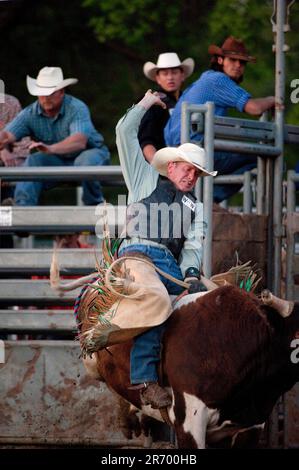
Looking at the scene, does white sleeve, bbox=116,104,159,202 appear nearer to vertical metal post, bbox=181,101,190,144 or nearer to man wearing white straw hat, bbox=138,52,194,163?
vertical metal post, bbox=181,101,190,144

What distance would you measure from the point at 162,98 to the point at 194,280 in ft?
5.38

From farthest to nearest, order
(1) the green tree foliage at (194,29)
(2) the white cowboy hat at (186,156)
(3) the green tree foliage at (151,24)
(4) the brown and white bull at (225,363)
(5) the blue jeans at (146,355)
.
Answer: (3) the green tree foliage at (151,24) < (1) the green tree foliage at (194,29) < (2) the white cowboy hat at (186,156) < (5) the blue jeans at (146,355) < (4) the brown and white bull at (225,363)

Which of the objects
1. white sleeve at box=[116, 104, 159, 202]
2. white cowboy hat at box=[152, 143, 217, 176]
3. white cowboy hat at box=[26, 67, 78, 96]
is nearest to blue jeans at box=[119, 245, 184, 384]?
white sleeve at box=[116, 104, 159, 202]

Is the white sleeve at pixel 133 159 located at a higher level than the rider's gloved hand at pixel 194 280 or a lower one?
higher

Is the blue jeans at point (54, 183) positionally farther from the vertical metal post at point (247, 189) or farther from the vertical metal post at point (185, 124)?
the vertical metal post at point (185, 124)

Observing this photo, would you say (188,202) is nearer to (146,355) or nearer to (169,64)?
(146,355)

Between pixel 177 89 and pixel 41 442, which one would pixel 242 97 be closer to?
pixel 177 89

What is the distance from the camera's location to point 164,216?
286 inches

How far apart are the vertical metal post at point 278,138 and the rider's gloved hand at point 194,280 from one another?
147 cm

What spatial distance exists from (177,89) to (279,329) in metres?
3.47

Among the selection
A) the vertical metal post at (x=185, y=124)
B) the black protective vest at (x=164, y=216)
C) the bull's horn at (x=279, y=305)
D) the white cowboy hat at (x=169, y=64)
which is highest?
the white cowboy hat at (x=169, y=64)

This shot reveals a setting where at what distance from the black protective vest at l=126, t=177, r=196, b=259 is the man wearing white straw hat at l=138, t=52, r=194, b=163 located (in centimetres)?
127

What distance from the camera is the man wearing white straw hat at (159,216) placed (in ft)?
23.5

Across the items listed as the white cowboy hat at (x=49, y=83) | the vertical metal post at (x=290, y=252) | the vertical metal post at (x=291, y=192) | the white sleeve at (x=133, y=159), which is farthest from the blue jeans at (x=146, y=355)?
the white cowboy hat at (x=49, y=83)
